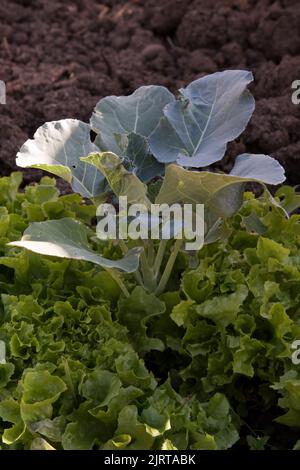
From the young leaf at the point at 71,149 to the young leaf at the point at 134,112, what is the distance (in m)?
0.07

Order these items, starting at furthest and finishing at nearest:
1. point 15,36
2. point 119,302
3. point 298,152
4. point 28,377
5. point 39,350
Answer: point 15,36
point 298,152
point 119,302
point 39,350
point 28,377

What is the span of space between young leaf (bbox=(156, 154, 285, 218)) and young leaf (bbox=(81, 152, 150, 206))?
0.06 metres

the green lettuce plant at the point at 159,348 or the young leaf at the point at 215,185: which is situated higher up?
the young leaf at the point at 215,185

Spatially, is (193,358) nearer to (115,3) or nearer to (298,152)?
(298,152)

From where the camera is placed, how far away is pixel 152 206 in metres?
1.93

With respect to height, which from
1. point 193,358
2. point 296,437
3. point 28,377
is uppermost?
point 28,377

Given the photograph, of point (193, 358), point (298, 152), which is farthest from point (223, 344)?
point (298, 152)

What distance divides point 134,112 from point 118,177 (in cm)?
35

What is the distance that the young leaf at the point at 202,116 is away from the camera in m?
1.97

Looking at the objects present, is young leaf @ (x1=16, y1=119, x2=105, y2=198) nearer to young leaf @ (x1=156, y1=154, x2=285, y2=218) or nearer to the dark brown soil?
young leaf @ (x1=156, y1=154, x2=285, y2=218)

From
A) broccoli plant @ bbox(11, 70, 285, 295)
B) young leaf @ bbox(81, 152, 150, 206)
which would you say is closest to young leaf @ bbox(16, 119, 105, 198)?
broccoli plant @ bbox(11, 70, 285, 295)

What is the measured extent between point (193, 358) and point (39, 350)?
14.8 inches

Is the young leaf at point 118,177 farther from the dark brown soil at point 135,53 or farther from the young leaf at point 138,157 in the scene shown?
the dark brown soil at point 135,53

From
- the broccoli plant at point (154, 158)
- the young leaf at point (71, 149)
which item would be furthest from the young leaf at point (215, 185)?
the young leaf at point (71, 149)
